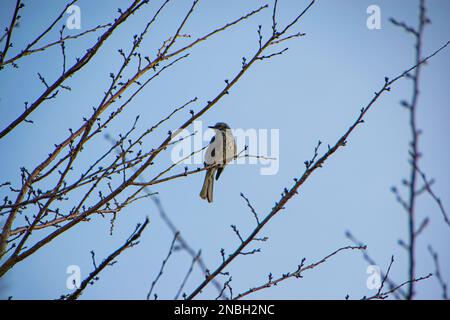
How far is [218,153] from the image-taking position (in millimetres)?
8312

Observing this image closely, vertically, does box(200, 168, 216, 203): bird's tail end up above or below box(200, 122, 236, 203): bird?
below

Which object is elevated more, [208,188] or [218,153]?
[218,153]

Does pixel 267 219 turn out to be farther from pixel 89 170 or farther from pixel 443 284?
pixel 89 170

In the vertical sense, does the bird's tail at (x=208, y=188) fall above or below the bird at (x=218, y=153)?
below

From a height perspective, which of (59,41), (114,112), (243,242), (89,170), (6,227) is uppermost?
(59,41)

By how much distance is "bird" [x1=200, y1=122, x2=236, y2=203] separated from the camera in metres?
8.08

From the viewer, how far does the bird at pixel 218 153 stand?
26.5 feet

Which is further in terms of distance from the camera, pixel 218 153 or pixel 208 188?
pixel 218 153
